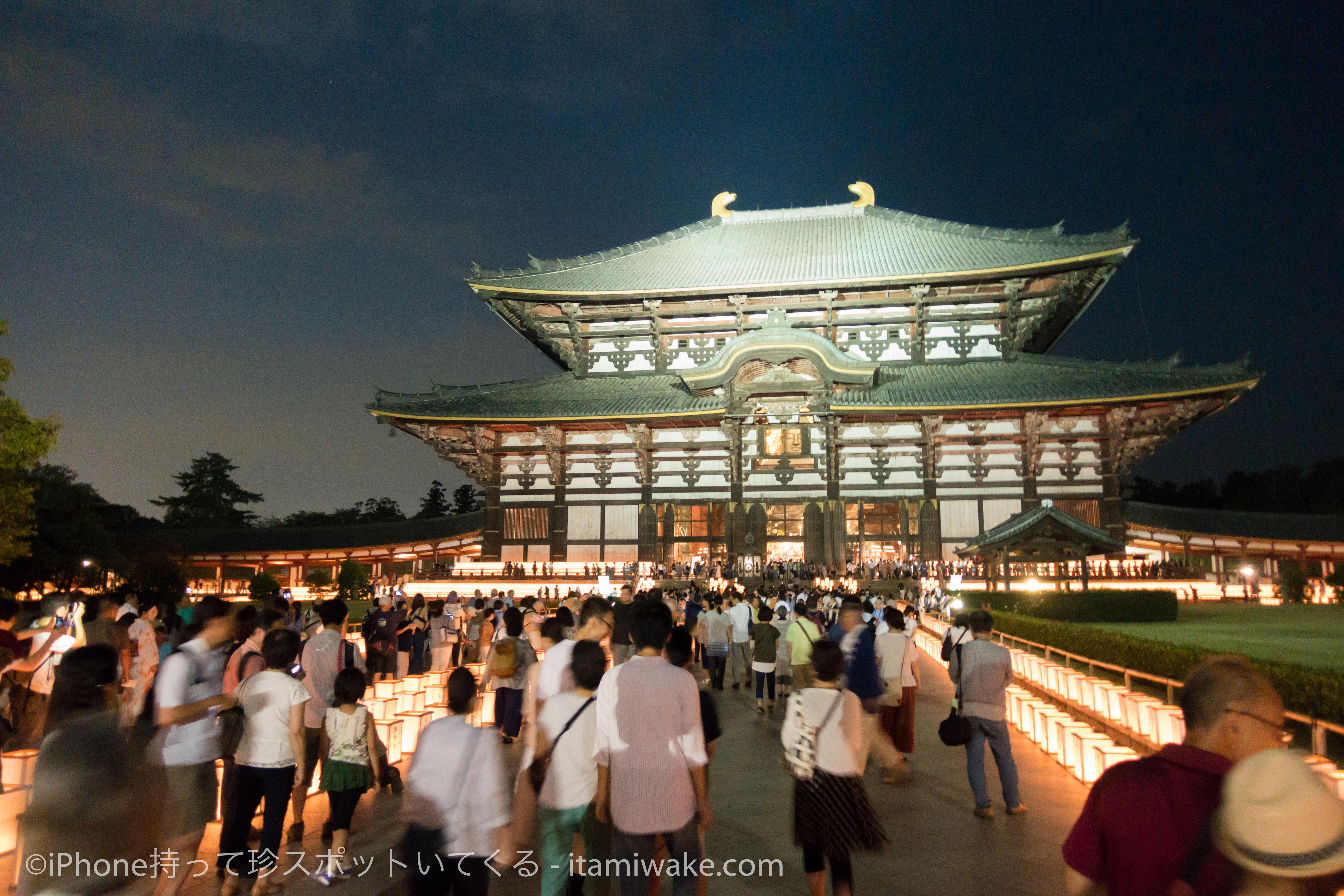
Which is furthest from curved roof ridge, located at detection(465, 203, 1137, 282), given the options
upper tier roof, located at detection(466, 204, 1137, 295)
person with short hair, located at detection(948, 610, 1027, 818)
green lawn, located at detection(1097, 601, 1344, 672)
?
person with short hair, located at detection(948, 610, 1027, 818)

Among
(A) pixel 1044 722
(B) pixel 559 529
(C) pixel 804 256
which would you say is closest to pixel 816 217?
(C) pixel 804 256

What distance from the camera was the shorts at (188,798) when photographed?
Answer: 15.7 ft

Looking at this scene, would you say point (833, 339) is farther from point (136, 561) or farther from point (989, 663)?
point (136, 561)

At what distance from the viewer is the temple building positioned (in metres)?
29.4

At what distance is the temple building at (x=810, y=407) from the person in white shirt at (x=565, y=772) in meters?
25.3

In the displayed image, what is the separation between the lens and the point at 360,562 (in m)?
39.8

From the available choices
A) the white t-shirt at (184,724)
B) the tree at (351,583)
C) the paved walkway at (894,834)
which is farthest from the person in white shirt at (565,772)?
the tree at (351,583)

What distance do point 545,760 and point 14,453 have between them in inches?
948

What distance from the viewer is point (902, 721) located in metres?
9.27

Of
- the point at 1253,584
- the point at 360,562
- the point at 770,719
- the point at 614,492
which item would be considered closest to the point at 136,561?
the point at 360,562

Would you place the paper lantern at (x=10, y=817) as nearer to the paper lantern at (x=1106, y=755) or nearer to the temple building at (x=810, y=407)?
the paper lantern at (x=1106, y=755)

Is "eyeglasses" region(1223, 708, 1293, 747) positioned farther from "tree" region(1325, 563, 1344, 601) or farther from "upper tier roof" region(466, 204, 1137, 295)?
"upper tier roof" region(466, 204, 1137, 295)

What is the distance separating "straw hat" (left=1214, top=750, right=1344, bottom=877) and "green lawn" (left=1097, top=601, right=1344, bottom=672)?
27.1ft

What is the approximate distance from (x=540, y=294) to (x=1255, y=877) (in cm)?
3297
